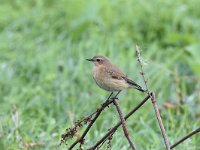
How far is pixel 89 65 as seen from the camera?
7691 millimetres

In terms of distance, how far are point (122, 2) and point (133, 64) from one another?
1916 mm

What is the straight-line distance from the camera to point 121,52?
8016 millimetres

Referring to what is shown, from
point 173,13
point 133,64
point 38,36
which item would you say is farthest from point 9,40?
point 173,13

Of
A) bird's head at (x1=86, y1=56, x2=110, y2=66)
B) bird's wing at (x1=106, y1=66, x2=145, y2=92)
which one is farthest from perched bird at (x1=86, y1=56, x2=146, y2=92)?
bird's head at (x1=86, y1=56, x2=110, y2=66)

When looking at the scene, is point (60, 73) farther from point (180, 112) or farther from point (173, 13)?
point (173, 13)

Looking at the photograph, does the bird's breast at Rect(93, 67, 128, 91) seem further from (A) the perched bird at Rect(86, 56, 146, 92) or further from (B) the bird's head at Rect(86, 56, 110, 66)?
(B) the bird's head at Rect(86, 56, 110, 66)

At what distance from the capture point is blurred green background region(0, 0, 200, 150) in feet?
19.0

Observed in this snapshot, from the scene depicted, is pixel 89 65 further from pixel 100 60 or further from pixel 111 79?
pixel 111 79

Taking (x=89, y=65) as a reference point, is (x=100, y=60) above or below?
below

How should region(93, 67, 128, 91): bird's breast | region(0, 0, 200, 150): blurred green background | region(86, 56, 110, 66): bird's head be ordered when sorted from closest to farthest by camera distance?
region(93, 67, 128, 91): bird's breast < region(86, 56, 110, 66): bird's head < region(0, 0, 200, 150): blurred green background

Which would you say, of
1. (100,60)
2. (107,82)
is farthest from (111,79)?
(100,60)

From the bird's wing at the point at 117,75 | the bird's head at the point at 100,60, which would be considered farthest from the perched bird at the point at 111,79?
the bird's head at the point at 100,60

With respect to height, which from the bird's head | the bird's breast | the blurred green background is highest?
the blurred green background

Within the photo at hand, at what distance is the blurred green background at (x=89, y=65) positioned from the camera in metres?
5.79
